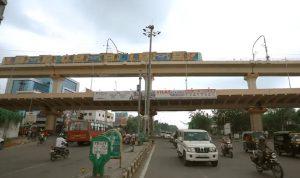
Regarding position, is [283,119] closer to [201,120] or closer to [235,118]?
[235,118]

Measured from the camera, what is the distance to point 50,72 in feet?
179

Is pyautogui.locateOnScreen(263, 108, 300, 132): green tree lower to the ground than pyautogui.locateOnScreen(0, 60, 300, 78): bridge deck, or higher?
lower

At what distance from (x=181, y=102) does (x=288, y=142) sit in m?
31.6

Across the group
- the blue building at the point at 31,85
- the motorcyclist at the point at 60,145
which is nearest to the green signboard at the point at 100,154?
the motorcyclist at the point at 60,145

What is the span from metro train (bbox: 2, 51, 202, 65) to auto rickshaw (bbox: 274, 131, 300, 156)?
3157 cm

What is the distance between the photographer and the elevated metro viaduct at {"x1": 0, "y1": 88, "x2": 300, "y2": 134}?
44.3 m

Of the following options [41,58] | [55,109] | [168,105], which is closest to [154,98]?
[168,105]

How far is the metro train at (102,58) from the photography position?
51281 mm

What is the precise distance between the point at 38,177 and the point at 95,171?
292 centimetres

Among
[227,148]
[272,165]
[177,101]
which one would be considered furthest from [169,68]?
[272,165]

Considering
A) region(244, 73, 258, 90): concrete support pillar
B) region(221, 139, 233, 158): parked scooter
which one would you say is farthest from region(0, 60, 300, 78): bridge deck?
region(221, 139, 233, 158): parked scooter

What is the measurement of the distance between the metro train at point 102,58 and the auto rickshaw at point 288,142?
104 feet

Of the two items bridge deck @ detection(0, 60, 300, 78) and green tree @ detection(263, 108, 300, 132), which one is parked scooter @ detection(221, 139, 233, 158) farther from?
green tree @ detection(263, 108, 300, 132)

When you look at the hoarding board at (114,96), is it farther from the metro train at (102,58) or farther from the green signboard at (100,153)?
the green signboard at (100,153)
